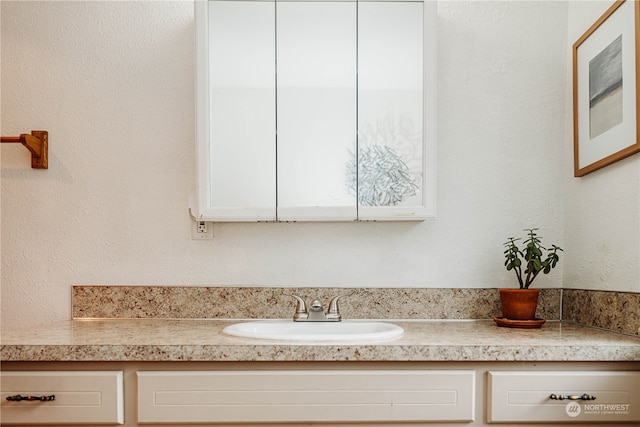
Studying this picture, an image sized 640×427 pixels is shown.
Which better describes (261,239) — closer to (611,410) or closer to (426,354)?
(426,354)

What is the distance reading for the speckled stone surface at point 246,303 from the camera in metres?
1.89

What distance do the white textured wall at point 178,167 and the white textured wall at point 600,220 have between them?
0.06 metres

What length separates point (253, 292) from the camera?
1.89 metres

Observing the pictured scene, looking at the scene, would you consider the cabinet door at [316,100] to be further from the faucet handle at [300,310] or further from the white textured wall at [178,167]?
the faucet handle at [300,310]

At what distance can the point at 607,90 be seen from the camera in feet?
5.40

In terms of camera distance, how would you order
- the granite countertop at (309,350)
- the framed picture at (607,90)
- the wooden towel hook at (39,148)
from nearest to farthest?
the granite countertop at (309,350) < the framed picture at (607,90) < the wooden towel hook at (39,148)

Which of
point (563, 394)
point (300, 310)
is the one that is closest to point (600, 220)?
point (563, 394)

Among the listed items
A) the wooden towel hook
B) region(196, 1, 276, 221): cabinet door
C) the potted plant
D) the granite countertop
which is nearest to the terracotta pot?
the potted plant

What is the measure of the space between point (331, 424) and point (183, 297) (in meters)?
0.76

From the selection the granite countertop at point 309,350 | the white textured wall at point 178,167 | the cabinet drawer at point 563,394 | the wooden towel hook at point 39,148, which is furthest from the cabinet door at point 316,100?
the wooden towel hook at point 39,148

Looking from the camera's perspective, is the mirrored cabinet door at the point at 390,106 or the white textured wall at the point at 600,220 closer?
the white textured wall at the point at 600,220

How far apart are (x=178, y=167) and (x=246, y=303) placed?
539 millimetres

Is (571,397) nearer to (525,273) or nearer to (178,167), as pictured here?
(525,273)

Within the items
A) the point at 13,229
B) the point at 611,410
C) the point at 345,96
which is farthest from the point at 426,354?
the point at 13,229
